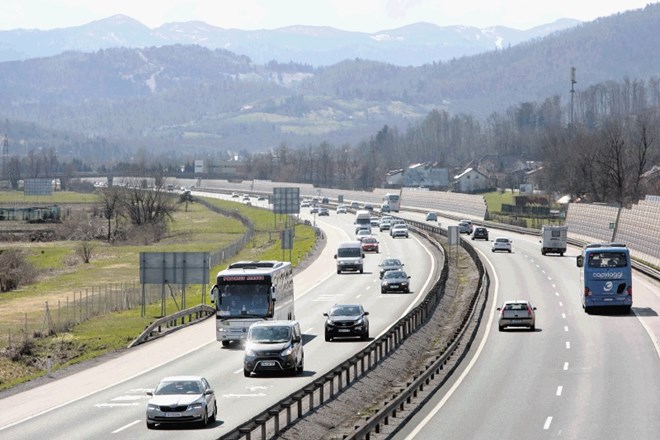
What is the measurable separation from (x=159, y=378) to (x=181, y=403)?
11.9 metres

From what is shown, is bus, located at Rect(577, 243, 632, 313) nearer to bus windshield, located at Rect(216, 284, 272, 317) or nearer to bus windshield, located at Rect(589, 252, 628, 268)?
bus windshield, located at Rect(589, 252, 628, 268)

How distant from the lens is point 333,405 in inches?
1407

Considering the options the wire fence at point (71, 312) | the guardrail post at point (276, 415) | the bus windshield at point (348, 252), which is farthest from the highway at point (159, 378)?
the bus windshield at point (348, 252)

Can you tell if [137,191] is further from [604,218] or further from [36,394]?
[36,394]

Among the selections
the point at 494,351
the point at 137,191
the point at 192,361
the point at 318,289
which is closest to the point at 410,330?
the point at 494,351

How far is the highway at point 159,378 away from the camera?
115ft

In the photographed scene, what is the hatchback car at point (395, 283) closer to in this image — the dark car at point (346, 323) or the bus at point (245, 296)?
the dark car at point (346, 323)

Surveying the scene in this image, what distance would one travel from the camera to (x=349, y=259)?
9519cm

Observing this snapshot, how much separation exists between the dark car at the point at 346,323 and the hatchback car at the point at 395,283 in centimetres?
2336

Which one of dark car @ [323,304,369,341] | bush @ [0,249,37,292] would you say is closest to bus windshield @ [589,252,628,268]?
dark car @ [323,304,369,341]

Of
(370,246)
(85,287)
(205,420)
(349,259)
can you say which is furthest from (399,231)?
(205,420)

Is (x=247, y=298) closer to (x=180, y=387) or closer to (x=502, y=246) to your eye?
(x=180, y=387)

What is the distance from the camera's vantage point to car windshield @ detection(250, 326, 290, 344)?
143ft

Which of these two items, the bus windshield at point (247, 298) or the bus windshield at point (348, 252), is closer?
the bus windshield at point (247, 298)
